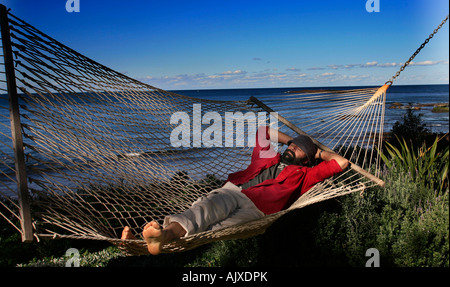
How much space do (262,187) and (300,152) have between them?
33 centimetres

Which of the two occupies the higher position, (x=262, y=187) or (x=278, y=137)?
(x=278, y=137)

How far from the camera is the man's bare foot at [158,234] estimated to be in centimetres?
152

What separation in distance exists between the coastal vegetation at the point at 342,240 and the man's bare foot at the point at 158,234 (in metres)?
1.00

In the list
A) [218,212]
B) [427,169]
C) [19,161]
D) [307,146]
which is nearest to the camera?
[19,161]

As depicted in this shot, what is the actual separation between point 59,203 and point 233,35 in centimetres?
2078

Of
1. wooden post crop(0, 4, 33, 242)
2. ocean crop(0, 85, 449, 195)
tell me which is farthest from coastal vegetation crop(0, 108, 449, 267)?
wooden post crop(0, 4, 33, 242)

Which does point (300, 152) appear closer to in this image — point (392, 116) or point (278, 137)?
point (278, 137)

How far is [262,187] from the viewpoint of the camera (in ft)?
7.11

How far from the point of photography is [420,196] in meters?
2.64

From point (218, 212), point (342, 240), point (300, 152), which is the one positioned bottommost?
point (342, 240)

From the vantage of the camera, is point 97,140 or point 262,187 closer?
point 262,187

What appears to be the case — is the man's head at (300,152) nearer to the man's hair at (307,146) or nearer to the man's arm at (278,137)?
the man's hair at (307,146)

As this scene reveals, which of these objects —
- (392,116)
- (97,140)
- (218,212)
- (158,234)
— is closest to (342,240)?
(218,212)
